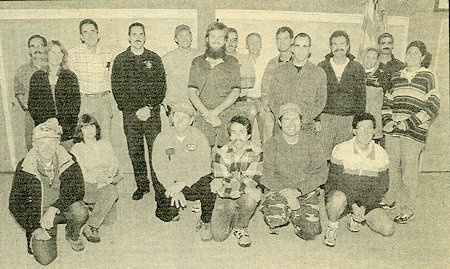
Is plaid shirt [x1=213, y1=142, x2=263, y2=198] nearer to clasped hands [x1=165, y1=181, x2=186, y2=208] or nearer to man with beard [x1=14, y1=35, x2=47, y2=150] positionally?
clasped hands [x1=165, y1=181, x2=186, y2=208]

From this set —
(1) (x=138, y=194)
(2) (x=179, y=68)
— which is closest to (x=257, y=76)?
(2) (x=179, y=68)

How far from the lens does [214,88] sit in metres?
1.68

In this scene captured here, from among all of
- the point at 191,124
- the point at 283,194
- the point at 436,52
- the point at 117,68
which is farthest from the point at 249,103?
the point at 436,52

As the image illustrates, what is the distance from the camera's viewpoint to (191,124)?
1.67 m

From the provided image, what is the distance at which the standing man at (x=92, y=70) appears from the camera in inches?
64.6

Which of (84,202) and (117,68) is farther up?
(117,68)

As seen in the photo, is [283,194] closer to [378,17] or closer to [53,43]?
[378,17]

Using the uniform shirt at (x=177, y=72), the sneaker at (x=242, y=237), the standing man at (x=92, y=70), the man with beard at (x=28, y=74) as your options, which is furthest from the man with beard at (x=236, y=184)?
the man with beard at (x=28, y=74)

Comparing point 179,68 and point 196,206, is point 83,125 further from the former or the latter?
point 196,206

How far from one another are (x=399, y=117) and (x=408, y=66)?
158 millimetres

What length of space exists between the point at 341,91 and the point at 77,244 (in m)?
0.92

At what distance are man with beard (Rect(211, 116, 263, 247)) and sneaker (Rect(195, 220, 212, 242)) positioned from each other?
0.02 meters

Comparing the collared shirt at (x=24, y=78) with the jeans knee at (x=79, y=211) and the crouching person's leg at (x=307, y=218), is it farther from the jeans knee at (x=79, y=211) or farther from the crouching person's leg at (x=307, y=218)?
the crouching person's leg at (x=307, y=218)

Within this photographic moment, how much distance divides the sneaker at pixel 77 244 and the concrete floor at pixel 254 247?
1 cm
